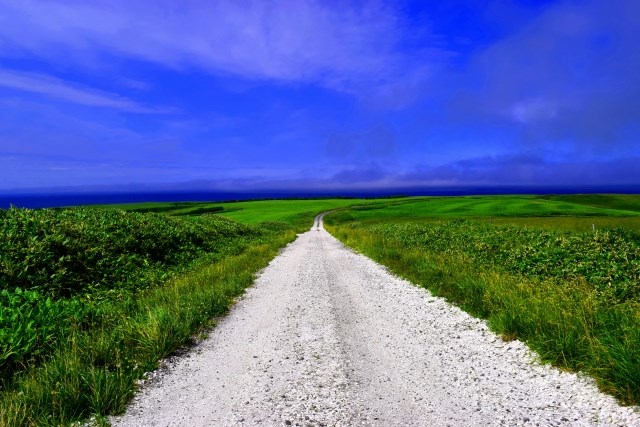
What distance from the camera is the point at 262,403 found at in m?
5.34

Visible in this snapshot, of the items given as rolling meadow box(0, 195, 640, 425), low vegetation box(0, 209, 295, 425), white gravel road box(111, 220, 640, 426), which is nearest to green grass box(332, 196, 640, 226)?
rolling meadow box(0, 195, 640, 425)

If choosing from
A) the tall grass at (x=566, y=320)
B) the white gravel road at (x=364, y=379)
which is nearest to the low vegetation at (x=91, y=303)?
the white gravel road at (x=364, y=379)

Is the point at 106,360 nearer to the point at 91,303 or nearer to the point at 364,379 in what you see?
the point at 364,379

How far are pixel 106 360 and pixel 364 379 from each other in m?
4.62

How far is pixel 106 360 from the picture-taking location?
6.54 meters

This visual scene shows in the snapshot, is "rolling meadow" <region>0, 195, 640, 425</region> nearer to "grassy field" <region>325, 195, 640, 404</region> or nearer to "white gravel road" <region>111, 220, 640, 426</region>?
"grassy field" <region>325, 195, 640, 404</region>

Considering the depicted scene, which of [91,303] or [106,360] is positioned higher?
[106,360]

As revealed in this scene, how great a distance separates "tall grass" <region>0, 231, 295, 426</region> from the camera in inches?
196

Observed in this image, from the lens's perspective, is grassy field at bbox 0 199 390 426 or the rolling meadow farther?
the rolling meadow

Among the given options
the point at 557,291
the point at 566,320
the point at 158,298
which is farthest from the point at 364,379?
the point at 158,298

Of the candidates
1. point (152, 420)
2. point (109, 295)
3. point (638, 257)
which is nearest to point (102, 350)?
point (152, 420)

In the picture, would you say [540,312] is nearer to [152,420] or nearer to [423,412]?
[423,412]

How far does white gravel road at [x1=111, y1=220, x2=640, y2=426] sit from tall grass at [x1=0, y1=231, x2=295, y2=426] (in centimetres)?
43

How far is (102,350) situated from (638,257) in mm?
16431
